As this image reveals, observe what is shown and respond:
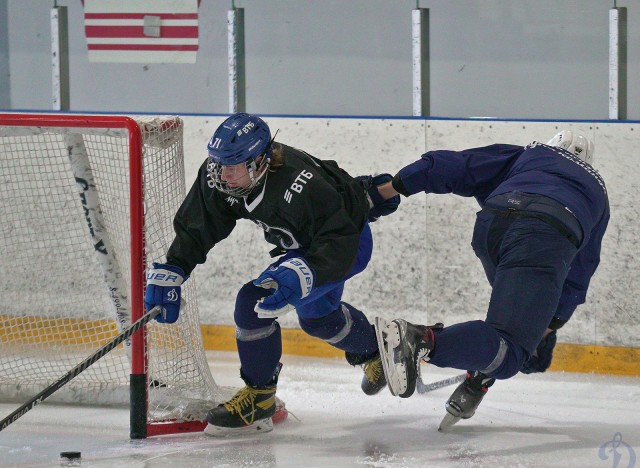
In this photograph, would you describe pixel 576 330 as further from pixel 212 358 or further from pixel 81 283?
pixel 81 283

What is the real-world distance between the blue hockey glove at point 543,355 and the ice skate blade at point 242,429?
0.91 metres

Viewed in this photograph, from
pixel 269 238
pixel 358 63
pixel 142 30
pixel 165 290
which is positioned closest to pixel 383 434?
pixel 269 238

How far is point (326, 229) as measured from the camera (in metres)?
3.30

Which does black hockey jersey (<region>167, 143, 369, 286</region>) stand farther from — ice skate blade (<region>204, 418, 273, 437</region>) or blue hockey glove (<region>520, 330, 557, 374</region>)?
blue hockey glove (<region>520, 330, 557, 374</region>)

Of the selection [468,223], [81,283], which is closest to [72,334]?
[81,283]

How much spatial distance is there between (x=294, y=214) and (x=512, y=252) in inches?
25.4

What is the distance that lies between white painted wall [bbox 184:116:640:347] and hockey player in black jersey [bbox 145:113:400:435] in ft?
3.51

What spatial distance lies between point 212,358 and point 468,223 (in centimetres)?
128

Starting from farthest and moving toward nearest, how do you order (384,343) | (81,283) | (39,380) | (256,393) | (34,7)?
(34,7), (81,283), (39,380), (256,393), (384,343)

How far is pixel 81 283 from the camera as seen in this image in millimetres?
4855

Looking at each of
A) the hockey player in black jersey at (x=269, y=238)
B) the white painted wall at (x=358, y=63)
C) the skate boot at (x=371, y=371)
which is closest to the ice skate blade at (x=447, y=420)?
the skate boot at (x=371, y=371)

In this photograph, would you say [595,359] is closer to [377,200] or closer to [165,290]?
[377,200]

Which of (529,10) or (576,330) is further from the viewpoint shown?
(529,10)

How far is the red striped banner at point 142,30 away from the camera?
5457 millimetres
